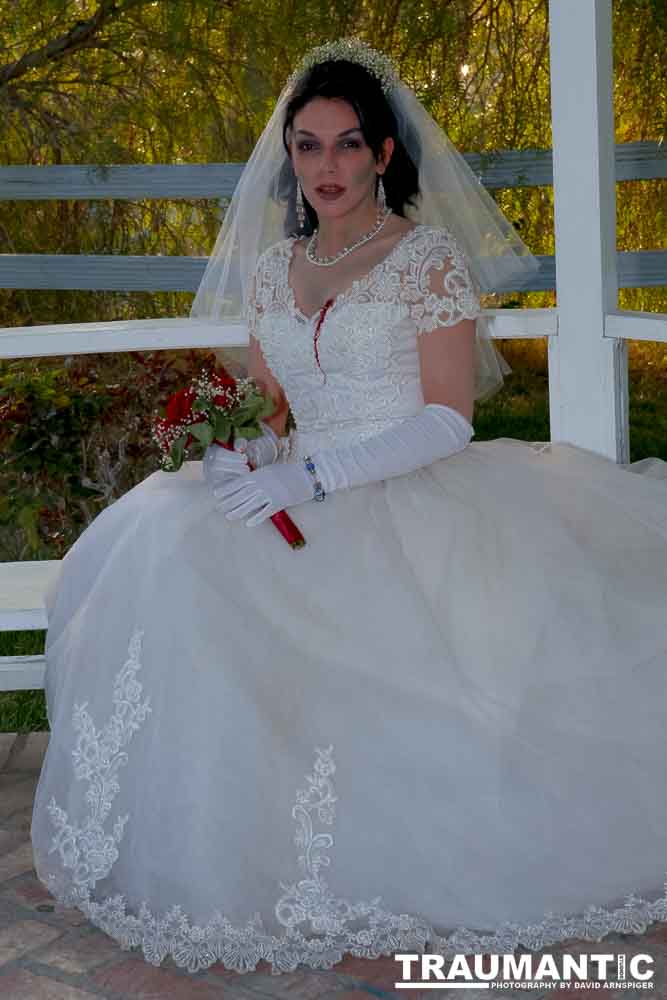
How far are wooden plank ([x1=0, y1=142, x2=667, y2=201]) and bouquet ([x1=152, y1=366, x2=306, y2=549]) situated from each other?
1.90m

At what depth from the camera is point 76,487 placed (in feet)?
16.3

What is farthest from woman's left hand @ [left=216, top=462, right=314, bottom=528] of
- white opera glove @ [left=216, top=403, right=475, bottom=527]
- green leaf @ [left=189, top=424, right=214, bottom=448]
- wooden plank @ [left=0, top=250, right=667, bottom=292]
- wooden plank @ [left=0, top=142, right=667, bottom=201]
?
wooden plank @ [left=0, top=142, right=667, bottom=201]

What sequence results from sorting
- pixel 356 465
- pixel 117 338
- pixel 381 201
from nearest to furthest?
pixel 356 465 < pixel 381 201 < pixel 117 338

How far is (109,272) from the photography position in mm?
5008

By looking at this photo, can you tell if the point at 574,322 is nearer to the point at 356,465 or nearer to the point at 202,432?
the point at 356,465

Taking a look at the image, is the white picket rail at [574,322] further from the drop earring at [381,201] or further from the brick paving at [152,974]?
the brick paving at [152,974]

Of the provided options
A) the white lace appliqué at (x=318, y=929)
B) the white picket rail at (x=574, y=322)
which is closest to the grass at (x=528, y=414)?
the white picket rail at (x=574, y=322)

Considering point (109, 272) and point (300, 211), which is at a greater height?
point (300, 211)

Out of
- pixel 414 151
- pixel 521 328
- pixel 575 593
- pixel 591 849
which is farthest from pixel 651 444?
pixel 591 849

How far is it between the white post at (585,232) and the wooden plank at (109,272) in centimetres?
117

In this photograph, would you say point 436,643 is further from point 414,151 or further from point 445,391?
point 414,151

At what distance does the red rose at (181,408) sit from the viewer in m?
2.77

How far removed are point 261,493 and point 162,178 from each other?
237 cm

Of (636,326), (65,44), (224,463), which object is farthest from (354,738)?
(65,44)
